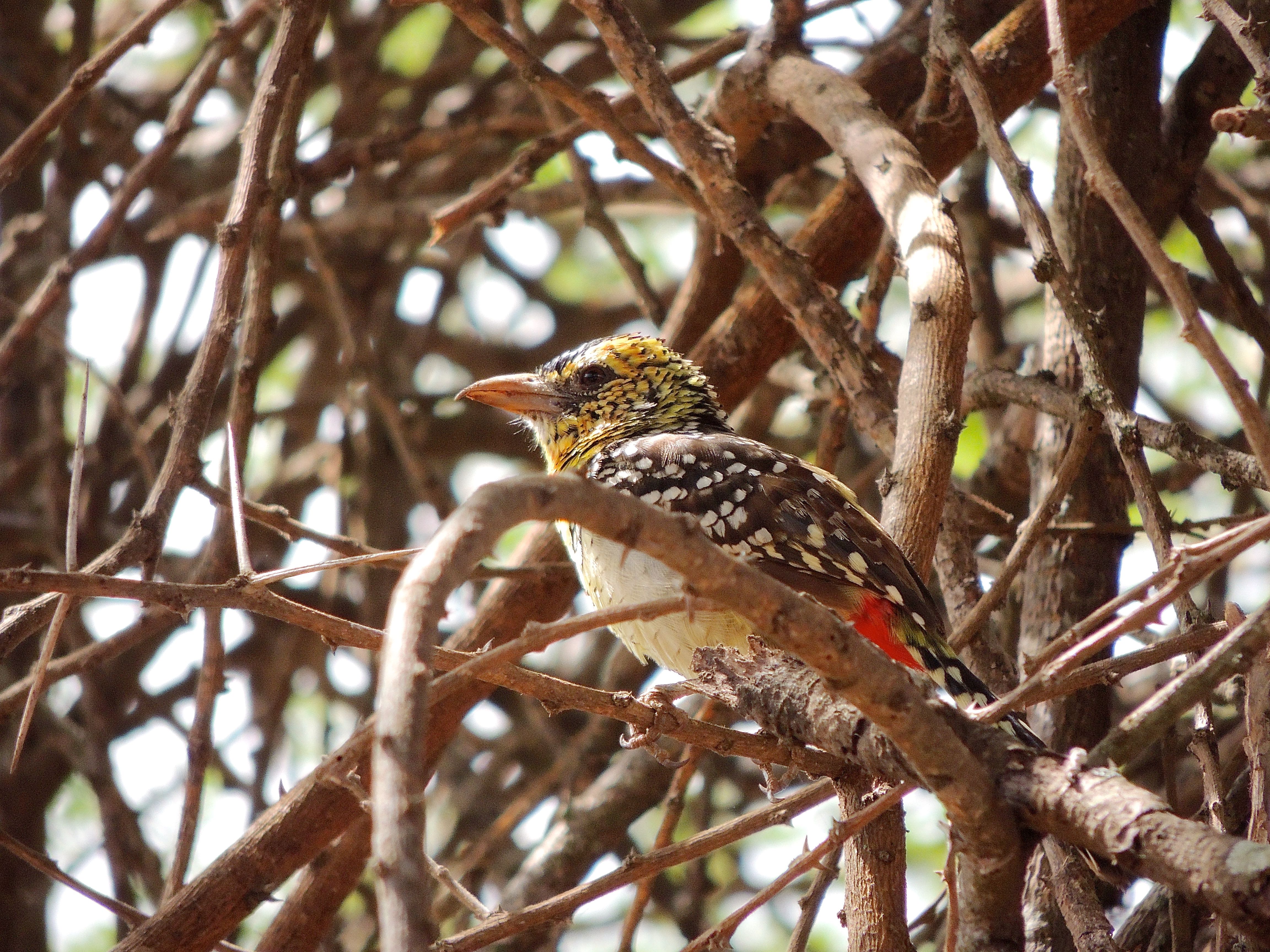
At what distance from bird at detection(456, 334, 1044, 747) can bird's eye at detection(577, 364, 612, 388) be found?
0.36 metres

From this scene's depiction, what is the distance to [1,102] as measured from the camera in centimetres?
580

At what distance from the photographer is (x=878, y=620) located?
3.27 m

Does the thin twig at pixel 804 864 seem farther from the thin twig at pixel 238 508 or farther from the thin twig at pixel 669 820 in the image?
the thin twig at pixel 238 508

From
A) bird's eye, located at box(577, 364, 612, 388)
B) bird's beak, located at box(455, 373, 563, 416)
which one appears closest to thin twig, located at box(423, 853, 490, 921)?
bird's beak, located at box(455, 373, 563, 416)

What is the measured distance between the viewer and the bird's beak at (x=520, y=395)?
4.46 metres

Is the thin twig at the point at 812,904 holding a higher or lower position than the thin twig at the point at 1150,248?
lower

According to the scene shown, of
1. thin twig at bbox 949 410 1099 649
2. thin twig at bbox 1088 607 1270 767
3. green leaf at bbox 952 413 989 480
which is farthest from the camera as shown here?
green leaf at bbox 952 413 989 480

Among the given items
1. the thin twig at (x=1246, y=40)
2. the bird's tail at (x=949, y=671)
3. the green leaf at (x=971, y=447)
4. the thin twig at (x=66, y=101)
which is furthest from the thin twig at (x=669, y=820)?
the thin twig at (x=66, y=101)

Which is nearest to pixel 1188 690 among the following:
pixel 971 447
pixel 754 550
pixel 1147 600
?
pixel 1147 600

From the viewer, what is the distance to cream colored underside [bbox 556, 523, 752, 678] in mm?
3346

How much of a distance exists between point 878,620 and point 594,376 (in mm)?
1656

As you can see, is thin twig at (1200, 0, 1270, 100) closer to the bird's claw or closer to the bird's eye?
the bird's claw

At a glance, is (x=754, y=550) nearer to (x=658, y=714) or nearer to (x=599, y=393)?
(x=658, y=714)

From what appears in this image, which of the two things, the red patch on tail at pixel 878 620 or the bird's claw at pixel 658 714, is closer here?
the bird's claw at pixel 658 714
